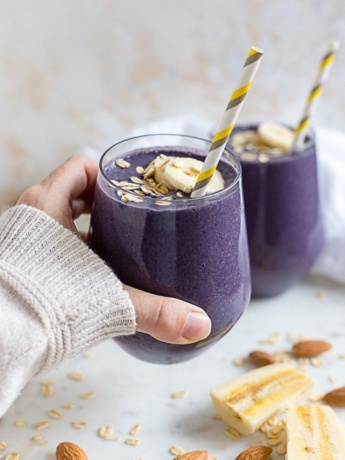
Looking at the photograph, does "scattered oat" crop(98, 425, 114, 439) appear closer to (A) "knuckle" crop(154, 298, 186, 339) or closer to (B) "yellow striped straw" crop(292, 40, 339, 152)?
(A) "knuckle" crop(154, 298, 186, 339)

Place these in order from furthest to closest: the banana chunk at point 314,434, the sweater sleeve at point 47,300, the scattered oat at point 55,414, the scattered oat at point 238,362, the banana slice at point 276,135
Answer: the banana slice at point 276,135 < the scattered oat at point 238,362 < the scattered oat at point 55,414 < the banana chunk at point 314,434 < the sweater sleeve at point 47,300

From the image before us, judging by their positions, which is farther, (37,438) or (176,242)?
(37,438)

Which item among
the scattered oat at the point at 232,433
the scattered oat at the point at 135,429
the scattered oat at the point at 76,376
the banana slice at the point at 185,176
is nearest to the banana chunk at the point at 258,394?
the scattered oat at the point at 232,433

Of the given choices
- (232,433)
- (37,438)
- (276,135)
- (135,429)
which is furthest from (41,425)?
Result: (276,135)

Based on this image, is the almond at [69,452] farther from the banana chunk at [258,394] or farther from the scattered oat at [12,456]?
the banana chunk at [258,394]

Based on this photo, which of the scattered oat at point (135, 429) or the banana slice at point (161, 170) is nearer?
the banana slice at point (161, 170)

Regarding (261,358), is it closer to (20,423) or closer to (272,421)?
(272,421)

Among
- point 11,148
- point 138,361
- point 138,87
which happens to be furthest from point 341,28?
point 138,361
